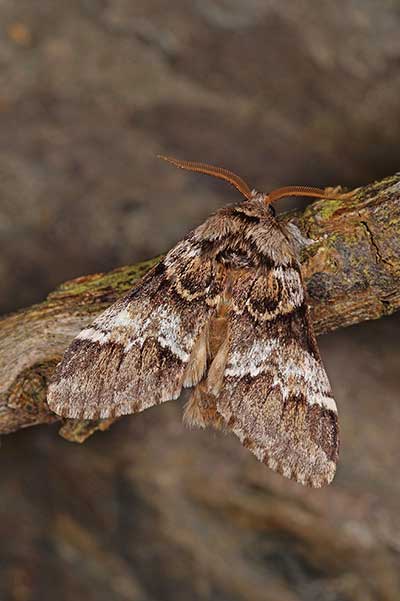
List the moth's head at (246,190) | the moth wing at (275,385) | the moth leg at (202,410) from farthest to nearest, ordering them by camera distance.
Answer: the moth's head at (246,190)
the moth leg at (202,410)
the moth wing at (275,385)

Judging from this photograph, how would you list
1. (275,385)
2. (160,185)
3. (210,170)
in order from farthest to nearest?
1. (160,185)
2. (210,170)
3. (275,385)

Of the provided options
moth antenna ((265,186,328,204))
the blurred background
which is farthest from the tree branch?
the blurred background

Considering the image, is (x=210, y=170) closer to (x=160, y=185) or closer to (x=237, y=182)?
(x=237, y=182)

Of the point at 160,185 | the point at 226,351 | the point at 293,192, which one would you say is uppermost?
the point at 160,185

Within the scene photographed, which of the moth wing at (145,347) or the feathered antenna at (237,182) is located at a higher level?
the feathered antenna at (237,182)

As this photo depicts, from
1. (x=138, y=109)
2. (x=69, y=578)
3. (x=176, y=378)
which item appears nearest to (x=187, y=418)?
(x=176, y=378)

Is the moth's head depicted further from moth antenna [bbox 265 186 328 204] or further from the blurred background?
the blurred background

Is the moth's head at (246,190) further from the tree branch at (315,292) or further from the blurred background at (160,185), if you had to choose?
the blurred background at (160,185)

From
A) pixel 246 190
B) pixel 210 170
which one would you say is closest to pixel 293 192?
pixel 246 190

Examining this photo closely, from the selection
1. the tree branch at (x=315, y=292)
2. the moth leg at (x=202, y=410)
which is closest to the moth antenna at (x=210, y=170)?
the tree branch at (x=315, y=292)
